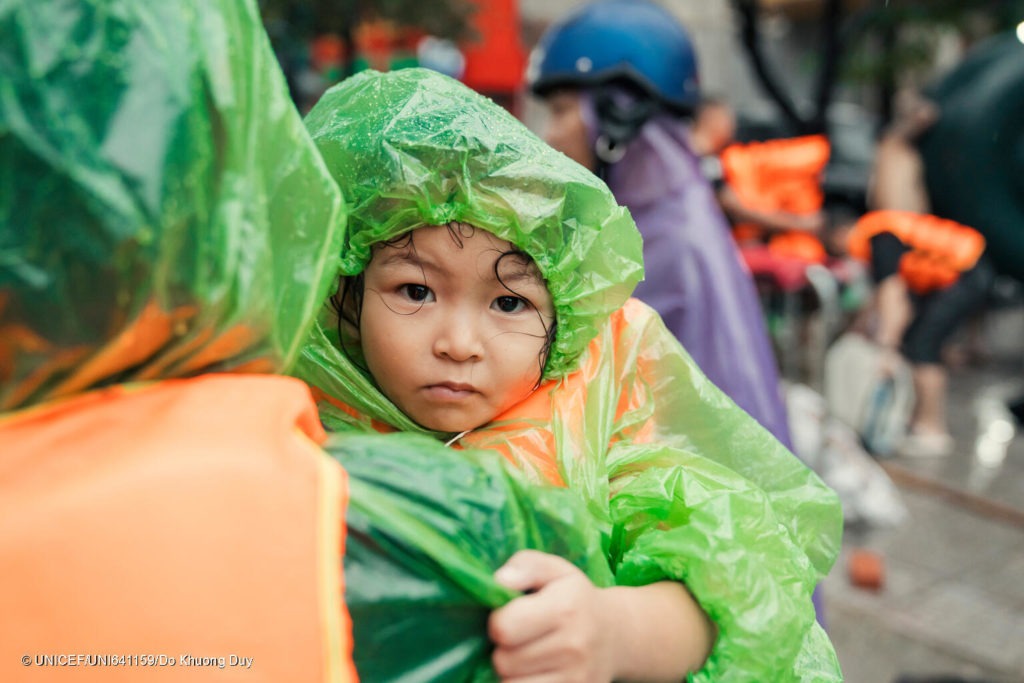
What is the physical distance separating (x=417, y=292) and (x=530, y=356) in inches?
6.5

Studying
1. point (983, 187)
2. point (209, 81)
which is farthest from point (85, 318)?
point (983, 187)

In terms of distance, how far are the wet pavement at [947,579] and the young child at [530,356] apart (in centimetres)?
257

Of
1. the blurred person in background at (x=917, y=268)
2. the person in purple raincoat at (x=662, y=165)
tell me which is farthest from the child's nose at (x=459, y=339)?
the blurred person in background at (x=917, y=268)

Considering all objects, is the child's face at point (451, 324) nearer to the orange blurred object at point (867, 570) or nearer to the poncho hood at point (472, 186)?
the poncho hood at point (472, 186)

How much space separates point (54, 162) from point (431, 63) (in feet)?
17.7

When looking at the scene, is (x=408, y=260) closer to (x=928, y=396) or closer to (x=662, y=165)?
(x=662, y=165)

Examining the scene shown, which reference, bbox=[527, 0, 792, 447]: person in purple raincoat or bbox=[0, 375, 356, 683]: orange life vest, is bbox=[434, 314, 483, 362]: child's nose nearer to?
bbox=[0, 375, 356, 683]: orange life vest

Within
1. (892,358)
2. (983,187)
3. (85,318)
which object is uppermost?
(85,318)

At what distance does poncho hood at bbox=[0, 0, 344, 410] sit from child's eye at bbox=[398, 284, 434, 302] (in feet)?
1.51

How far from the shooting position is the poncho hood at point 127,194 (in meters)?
0.66

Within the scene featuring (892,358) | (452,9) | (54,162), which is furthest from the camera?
(892,358)

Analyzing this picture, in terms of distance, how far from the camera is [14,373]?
2.30 ft

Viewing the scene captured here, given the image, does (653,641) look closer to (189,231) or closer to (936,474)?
(189,231)

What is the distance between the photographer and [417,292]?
4.02 feet
